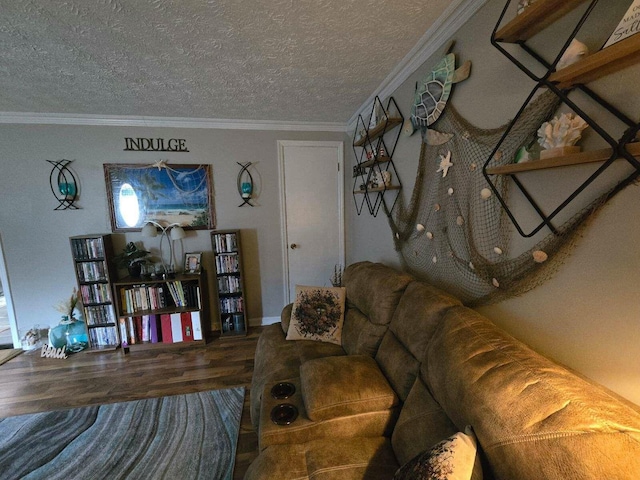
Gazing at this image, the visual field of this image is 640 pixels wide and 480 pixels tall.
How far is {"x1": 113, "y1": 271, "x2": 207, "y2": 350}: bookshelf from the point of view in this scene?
2.79m

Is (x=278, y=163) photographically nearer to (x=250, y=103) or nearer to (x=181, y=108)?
(x=250, y=103)

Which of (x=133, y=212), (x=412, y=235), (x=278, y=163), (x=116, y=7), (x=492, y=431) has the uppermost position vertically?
(x=116, y=7)

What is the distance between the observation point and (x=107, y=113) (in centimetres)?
268

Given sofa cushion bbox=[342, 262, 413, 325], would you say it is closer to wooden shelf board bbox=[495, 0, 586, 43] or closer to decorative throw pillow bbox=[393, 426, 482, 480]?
decorative throw pillow bbox=[393, 426, 482, 480]

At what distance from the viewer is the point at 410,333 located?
1.34 m

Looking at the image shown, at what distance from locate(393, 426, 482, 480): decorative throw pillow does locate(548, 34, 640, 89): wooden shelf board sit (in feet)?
3.58

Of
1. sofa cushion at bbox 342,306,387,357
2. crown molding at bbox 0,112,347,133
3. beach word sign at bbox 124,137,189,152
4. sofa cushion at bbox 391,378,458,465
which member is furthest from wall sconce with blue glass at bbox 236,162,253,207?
sofa cushion at bbox 391,378,458,465

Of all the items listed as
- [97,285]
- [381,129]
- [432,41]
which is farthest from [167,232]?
[432,41]

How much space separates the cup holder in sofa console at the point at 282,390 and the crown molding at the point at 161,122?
2.68 metres

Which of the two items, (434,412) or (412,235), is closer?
(434,412)

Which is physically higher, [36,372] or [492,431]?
[492,431]

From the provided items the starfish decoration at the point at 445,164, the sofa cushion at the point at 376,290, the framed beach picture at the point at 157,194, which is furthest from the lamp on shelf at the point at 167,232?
the starfish decoration at the point at 445,164

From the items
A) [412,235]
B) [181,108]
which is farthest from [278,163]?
[412,235]

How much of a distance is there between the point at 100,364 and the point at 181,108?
260cm
